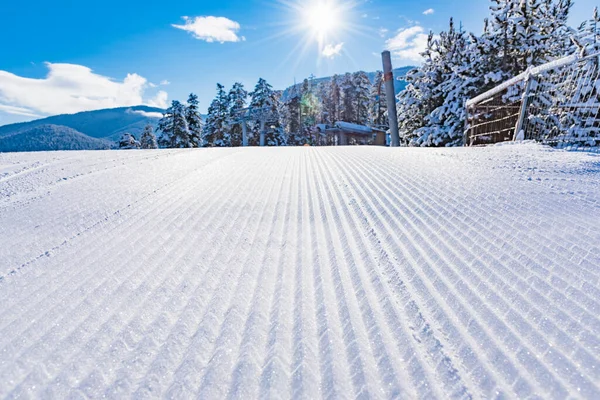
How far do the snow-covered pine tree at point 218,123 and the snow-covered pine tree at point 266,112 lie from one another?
8.42ft

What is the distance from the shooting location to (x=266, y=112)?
26562 millimetres

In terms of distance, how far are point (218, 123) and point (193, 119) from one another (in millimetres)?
3008

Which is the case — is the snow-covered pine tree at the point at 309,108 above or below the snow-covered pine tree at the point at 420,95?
above

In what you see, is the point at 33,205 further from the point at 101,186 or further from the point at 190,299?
the point at 190,299

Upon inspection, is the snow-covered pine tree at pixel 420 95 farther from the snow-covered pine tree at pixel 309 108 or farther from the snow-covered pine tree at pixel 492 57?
the snow-covered pine tree at pixel 309 108

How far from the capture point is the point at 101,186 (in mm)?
2713

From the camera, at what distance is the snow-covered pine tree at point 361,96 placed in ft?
141

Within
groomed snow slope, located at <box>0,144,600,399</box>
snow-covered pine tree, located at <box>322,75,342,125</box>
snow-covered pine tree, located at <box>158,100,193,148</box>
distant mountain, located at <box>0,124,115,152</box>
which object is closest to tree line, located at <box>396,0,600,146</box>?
groomed snow slope, located at <box>0,144,600,399</box>

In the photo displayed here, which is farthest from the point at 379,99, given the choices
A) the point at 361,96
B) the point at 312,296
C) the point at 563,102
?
the point at 312,296

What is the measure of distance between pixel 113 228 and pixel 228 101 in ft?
95.1

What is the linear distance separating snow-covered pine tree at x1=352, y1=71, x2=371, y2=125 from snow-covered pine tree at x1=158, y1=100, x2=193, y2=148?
81.2 feet

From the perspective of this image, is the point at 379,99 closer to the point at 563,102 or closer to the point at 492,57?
Answer: the point at 492,57

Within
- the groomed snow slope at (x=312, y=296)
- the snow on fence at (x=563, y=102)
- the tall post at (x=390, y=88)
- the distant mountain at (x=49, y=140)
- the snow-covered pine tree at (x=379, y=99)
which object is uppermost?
the distant mountain at (x=49, y=140)

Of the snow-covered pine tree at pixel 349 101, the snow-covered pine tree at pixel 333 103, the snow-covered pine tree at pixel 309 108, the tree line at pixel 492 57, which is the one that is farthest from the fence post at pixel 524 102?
the snow-covered pine tree at pixel 309 108
